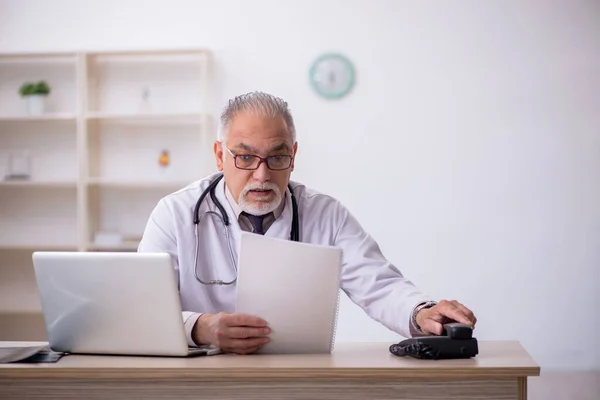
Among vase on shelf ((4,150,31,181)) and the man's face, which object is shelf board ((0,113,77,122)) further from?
the man's face

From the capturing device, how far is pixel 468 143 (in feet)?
16.3

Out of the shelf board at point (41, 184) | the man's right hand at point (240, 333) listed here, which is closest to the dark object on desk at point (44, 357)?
the man's right hand at point (240, 333)

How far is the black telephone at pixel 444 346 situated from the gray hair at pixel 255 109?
0.87 meters

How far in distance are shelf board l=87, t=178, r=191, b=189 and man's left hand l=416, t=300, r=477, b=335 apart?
3017 mm

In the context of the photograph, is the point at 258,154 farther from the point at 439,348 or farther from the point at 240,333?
the point at 439,348

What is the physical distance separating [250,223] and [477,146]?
9.32 ft

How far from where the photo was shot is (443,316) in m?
1.89

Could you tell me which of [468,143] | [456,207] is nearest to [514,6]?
[468,143]

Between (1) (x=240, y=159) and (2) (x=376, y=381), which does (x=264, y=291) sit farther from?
(1) (x=240, y=159)

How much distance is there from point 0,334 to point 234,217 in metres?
3.32

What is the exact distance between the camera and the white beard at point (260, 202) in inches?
90.1

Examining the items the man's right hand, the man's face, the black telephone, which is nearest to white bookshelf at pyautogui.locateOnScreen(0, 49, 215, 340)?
the man's face

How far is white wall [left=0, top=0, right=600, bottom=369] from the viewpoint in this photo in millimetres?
4934

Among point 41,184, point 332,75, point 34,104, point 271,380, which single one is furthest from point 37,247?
point 271,380
